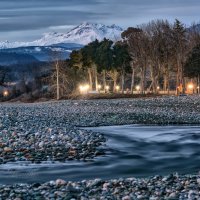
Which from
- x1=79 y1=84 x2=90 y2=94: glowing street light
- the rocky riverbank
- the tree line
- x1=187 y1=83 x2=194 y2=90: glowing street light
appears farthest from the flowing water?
x1=187 y1=83 x2=194 y2=90: glowing street light

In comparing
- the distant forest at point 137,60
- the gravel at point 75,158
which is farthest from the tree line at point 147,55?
the gravel at point 75,158

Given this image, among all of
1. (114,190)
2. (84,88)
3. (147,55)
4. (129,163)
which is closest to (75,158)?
(129,163)

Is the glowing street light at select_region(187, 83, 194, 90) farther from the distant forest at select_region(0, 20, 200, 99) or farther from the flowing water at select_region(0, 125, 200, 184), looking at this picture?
the flowing water at select_region(0, 125, 200, 184)

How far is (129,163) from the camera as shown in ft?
68.9

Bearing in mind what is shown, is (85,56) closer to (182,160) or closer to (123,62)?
(123,62)

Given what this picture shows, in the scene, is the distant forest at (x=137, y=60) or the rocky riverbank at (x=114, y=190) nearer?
the rocky riverbank at (x=114, y=190)

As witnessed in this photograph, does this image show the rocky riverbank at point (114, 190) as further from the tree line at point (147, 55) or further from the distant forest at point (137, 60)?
the tree line at point (147, 55)

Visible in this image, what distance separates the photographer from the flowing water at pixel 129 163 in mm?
17953

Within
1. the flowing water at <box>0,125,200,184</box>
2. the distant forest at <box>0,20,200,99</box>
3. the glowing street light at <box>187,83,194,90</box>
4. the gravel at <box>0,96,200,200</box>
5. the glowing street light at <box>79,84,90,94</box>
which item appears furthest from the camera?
the glowing street light at <box>187,83,194,90</box>

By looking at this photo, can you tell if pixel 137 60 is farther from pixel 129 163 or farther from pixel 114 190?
pixel 114 190

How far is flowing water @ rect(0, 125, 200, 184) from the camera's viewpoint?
17953 mm

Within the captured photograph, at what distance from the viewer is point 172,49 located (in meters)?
96.4

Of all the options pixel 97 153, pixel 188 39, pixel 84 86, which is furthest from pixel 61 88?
pixel 97 153

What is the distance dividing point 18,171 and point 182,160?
269 inches
